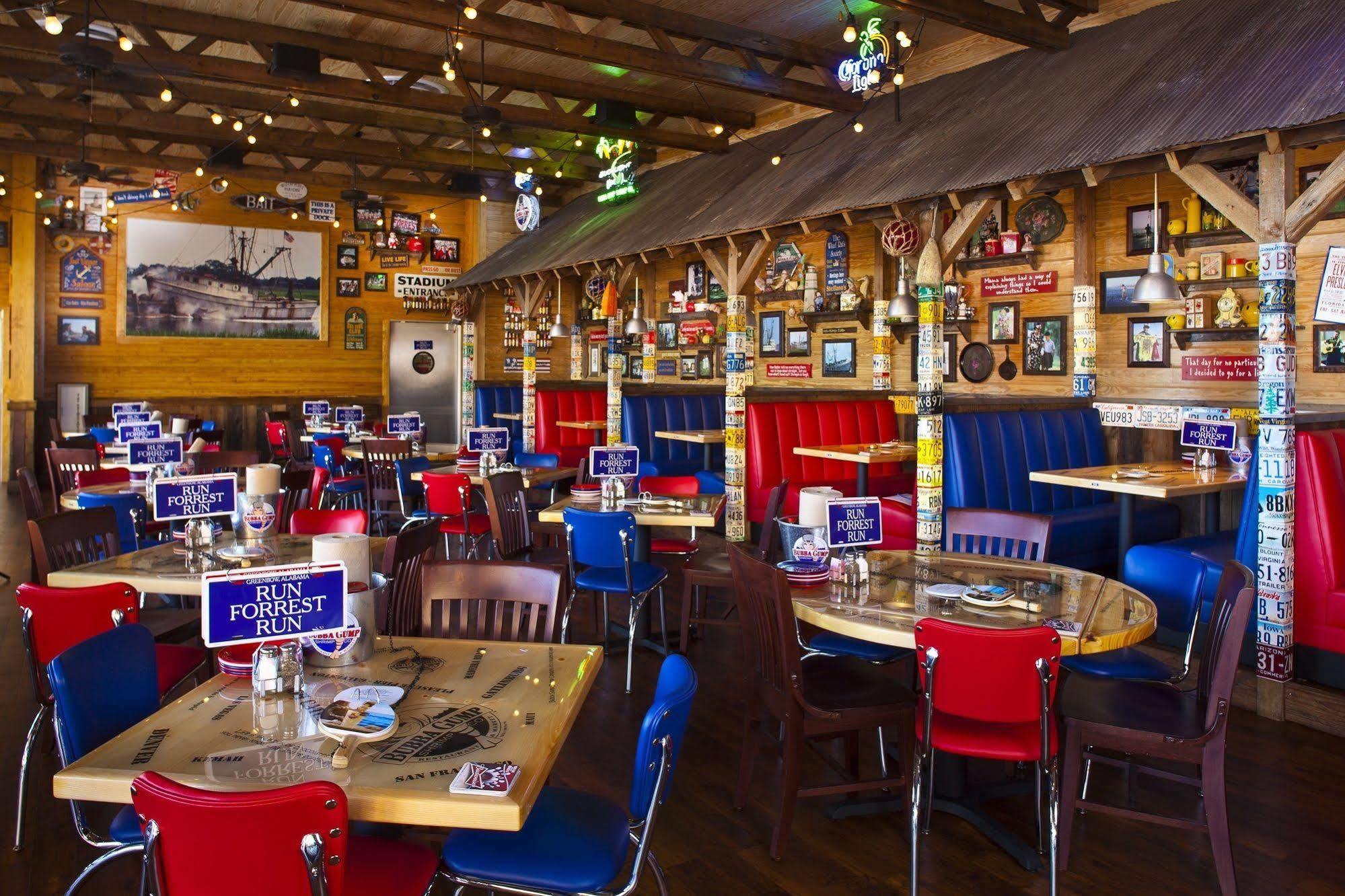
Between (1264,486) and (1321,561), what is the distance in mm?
437

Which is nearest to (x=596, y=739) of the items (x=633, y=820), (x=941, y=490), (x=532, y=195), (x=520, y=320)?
(x=633, y=820)

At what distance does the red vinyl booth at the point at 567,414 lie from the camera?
13.1 m

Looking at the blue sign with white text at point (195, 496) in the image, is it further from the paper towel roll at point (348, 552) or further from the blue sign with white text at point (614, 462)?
the blue sign with white text at point (614, 462)

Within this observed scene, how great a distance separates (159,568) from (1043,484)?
5.69 m

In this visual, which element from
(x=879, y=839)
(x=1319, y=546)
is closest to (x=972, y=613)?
(x=879, y=839)

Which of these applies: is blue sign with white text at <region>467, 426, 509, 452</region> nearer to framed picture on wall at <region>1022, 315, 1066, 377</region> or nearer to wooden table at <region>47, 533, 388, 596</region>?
wooden table at <region>47, 533, 388, 596</region>

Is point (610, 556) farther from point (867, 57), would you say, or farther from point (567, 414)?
point (567, 414)

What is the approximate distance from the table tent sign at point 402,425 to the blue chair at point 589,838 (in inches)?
337

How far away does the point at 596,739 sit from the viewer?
4340mm

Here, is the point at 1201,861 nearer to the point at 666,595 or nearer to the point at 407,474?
the point at 666,595

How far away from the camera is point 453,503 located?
6.66 metres

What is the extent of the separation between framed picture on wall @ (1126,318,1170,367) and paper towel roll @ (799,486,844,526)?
5.69 m

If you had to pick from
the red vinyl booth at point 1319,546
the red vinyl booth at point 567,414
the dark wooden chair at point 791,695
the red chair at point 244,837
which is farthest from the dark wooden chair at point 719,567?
the red vinyl booth at point 567,414

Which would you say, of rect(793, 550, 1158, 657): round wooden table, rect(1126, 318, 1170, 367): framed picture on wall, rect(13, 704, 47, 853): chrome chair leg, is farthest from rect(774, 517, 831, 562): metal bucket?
rect(1126, 318, 1170, 367): framed picture on wall
